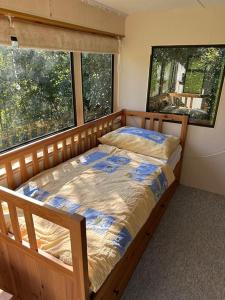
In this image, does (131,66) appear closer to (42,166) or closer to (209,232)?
(42,166)

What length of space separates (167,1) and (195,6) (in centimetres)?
38

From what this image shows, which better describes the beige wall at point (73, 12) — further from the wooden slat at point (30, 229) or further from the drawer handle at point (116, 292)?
the drawer handle at point (116, 292)

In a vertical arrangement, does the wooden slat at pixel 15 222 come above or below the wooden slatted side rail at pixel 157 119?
below

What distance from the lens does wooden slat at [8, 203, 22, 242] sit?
44.4 inches

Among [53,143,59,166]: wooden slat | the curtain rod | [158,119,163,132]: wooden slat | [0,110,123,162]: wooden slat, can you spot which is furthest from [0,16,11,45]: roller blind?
[158,119,163,132]: wooden slat

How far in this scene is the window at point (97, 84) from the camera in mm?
2530

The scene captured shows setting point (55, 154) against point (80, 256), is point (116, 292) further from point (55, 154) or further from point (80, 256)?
point (55, 154)

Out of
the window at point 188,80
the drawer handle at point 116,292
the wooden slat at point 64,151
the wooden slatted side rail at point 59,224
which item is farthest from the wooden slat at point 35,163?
the window at point 188,80

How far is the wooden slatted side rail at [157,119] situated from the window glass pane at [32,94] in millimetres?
871

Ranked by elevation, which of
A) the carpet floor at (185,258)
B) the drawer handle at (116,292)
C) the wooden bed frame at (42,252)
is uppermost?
the wooden bed frame at (42,252)

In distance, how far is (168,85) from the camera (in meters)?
2.65

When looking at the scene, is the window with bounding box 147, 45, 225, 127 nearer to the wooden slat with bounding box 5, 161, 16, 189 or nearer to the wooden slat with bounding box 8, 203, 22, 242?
the wooden slat with bounding box 5, 161, 16, 189

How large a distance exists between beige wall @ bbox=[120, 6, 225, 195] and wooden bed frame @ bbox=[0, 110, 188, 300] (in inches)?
36.6

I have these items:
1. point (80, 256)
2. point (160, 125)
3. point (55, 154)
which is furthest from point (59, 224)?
point (160, 125)
